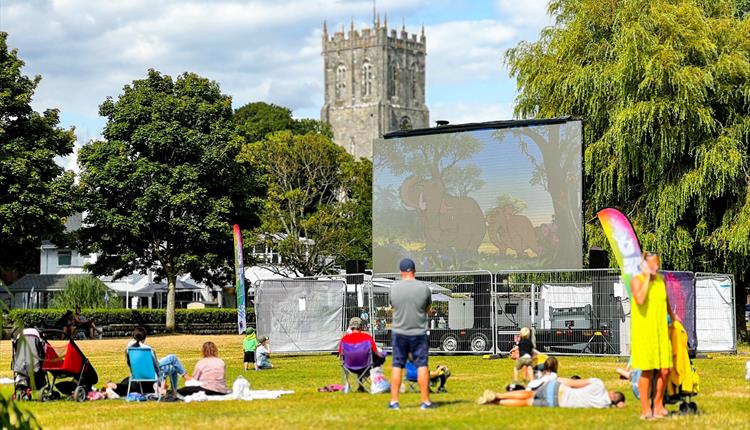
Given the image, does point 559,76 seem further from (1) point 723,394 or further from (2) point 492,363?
(1) point 723,394

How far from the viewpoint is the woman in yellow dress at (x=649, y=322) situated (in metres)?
12.3

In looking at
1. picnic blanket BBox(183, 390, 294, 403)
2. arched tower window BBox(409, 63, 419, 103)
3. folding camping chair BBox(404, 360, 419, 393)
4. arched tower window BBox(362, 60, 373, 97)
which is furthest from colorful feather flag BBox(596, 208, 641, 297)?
arched tower window BBox(409, 63, 419, 103)

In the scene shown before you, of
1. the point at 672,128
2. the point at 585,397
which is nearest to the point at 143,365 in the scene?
the point at 585,397

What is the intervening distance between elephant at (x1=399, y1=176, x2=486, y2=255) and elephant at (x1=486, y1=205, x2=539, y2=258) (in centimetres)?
33

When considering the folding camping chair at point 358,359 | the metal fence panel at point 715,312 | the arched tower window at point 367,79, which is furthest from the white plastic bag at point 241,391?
the arched tower window at point 367,79

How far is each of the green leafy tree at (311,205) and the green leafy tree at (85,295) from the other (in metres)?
11.7

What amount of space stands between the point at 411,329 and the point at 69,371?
235 inches

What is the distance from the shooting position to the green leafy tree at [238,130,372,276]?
7106 cm

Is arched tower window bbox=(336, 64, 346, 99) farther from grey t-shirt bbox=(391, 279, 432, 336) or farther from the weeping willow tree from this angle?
grey t-shirt bbox=(391, 279, 432, 336)

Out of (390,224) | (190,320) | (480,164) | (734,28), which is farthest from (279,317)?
(190,320)

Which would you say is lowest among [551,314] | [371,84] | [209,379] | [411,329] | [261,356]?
[261,356]

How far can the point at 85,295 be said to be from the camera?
59.0 meters

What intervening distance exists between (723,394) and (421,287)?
537 centimetres

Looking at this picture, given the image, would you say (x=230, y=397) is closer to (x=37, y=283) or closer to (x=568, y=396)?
(x=568, y=396)
